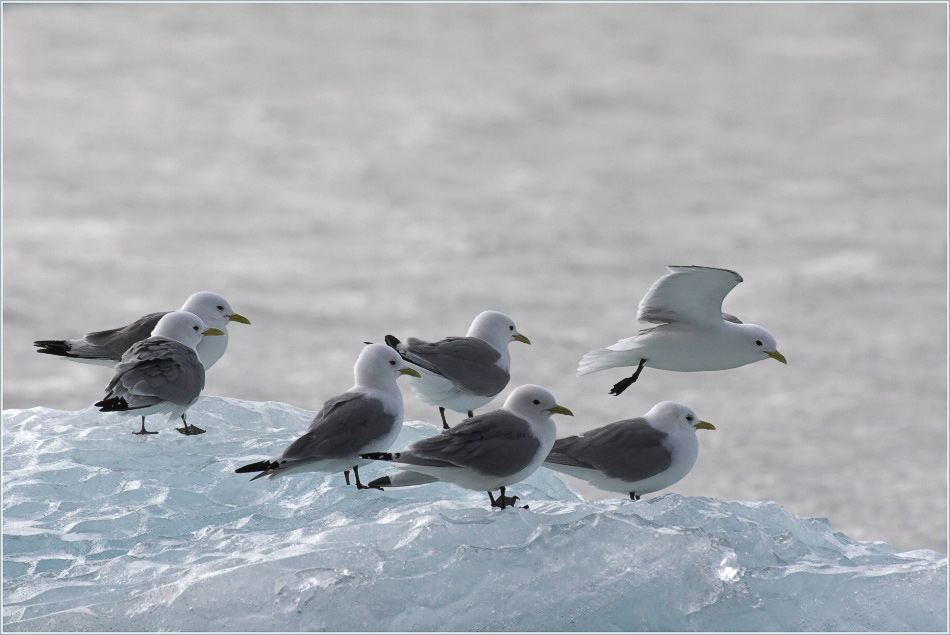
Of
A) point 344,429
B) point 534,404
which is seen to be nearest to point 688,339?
point 534,404

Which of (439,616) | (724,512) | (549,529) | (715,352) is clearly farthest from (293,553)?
(715,352)

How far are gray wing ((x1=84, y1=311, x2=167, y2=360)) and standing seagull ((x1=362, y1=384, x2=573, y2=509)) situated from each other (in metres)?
2.73

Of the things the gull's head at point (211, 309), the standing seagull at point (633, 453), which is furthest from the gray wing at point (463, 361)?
the gull's head at point (211, 309)

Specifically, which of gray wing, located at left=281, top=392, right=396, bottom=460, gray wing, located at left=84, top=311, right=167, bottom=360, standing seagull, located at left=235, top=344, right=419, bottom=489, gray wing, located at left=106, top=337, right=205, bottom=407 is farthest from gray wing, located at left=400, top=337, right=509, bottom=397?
gray wing, located at left=84, top=311, right=167, bottom=360

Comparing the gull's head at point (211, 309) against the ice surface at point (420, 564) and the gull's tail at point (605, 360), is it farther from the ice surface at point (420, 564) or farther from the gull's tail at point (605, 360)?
the gull's tail at point (605, 360)

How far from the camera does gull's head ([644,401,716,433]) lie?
26.7 ft

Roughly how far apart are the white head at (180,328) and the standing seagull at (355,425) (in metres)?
1.50

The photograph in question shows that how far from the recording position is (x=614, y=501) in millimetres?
8125

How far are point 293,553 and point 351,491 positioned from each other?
3.60 ft

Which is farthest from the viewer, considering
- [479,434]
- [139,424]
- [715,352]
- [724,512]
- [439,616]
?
[139,424]

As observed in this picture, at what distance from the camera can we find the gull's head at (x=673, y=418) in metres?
8.15

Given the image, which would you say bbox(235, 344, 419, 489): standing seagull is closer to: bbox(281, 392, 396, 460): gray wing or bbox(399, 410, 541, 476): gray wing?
bbox(281, 392, 396, 460): gray wing

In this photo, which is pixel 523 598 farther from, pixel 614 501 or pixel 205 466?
Answer: pixel 205 466

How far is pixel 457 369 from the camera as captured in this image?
28.8 ft
